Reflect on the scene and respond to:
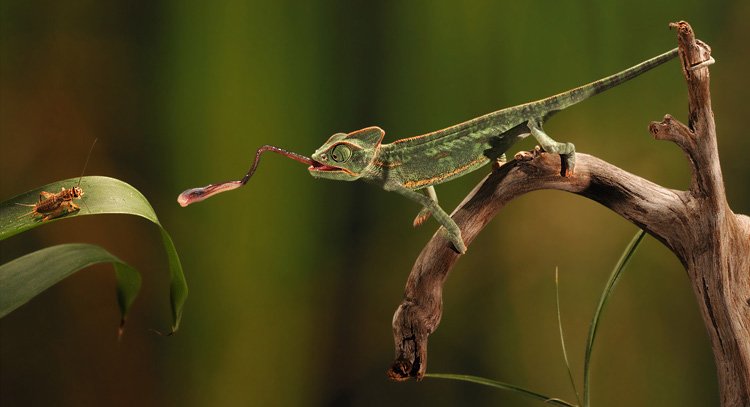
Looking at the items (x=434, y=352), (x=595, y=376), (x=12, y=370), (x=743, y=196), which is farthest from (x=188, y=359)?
(x=743, y=196)

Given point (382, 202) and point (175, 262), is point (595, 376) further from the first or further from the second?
point (175, 262)

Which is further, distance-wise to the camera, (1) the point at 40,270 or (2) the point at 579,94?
(2) the point at 579,94

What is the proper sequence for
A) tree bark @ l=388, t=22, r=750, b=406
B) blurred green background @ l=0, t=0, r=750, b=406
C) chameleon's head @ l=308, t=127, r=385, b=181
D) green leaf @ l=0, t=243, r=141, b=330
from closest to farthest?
1. green leaf @ l=0, t=243, r=141, b=330
2. chameleon's head @ l=308, t=127, r=385, b=181
3. tree bark @ l=388, t=22, r=750, b=406
4. blurred green background @ l=0, t=0, r=750, b=406

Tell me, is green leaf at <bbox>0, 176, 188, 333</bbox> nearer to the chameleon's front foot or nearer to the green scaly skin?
the green scaly skin

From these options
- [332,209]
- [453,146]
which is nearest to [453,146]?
[453,146]

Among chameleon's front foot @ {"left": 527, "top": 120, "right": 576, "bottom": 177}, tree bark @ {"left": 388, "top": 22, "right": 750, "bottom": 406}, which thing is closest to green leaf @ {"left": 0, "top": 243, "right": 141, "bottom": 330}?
tree bark @ {"left": 388, "top": 22, "right": 750, "bottom": 406}

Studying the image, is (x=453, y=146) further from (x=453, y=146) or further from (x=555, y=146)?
(x=555, y=146)
